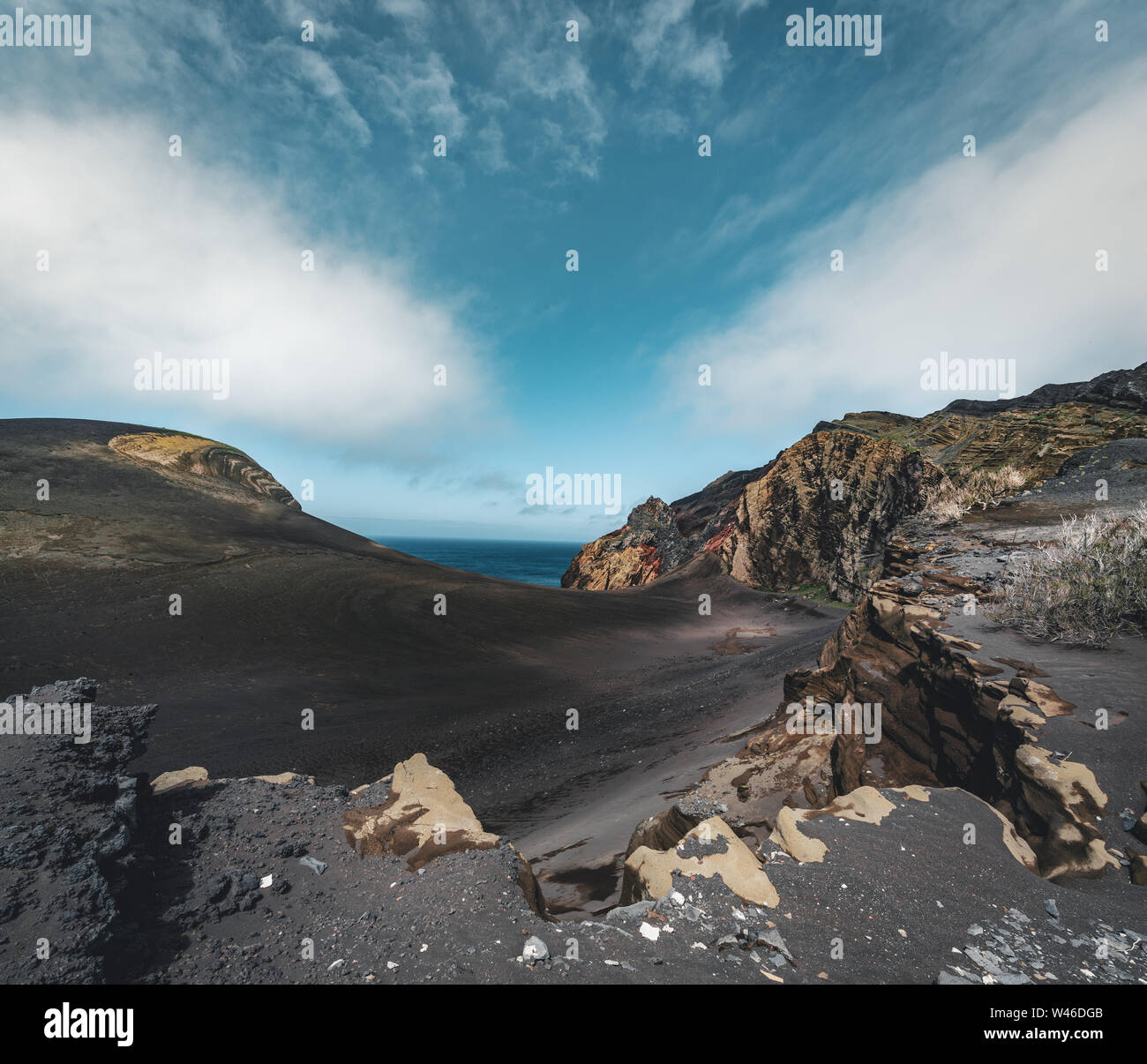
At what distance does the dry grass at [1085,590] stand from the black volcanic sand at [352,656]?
4850 millimetres

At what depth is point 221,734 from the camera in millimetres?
8859

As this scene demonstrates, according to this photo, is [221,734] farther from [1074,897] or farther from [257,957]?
[1074,897]

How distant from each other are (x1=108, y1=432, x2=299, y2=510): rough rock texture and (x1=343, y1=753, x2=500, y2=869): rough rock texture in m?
23.9

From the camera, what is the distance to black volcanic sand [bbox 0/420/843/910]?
8281mm

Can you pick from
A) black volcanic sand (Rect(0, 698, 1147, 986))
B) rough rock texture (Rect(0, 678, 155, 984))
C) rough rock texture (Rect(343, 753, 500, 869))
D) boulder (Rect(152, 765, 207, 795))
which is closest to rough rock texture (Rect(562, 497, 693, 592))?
rough rock texture (Rect(343, 753, 500, 869))

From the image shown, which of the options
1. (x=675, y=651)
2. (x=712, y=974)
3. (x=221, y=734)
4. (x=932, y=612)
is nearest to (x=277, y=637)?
(x=221, y=734)

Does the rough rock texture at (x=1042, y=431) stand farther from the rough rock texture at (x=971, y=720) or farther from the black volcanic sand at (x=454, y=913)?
the black volcanic sand at (x=454, y=913)

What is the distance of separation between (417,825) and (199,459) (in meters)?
27.3

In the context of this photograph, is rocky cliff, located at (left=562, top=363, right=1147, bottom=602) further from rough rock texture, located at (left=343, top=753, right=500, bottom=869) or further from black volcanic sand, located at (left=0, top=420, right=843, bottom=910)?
rough rock texture, located at (left=343, top=753, right=500, bottom=869)

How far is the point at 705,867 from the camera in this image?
10.2 ft

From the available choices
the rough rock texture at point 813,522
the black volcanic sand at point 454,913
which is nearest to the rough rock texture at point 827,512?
the rough rock texture at point 813,522

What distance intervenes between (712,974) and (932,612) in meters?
6.55

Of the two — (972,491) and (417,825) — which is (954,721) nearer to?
(417,825)

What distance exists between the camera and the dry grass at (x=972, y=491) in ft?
38.4
